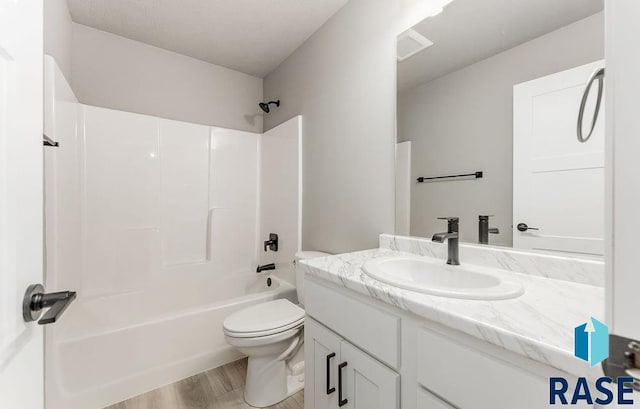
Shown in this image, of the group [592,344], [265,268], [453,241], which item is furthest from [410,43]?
[265,268]

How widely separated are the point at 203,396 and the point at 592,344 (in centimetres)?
189

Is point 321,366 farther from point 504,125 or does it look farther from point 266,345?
point 504,125

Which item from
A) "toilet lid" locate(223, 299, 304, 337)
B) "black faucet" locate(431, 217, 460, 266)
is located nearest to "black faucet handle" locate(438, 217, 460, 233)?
"black faucet" locate(431, 217, 460, 266)

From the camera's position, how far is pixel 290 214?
2.21m

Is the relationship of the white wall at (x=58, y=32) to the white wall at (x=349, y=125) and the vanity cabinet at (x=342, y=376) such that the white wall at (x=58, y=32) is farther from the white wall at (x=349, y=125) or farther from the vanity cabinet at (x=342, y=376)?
the vanity cabinet at (x=342, y=376)

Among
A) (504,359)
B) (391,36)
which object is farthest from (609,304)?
(391,36)

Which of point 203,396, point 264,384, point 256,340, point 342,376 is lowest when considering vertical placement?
point 203,396

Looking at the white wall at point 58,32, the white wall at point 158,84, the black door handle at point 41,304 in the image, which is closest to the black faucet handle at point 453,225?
the black door handle at point 41,304

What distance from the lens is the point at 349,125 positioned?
1.68 meters

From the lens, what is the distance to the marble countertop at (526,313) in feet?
1.61

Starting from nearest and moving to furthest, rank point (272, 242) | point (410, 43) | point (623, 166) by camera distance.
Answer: point (623, 166)
point (410, 43)
point (272, 242)

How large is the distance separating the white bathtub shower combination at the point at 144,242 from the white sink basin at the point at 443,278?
1.08 meters

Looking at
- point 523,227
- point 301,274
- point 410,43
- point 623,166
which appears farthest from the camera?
point 301,274

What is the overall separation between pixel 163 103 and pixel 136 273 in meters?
1.44
